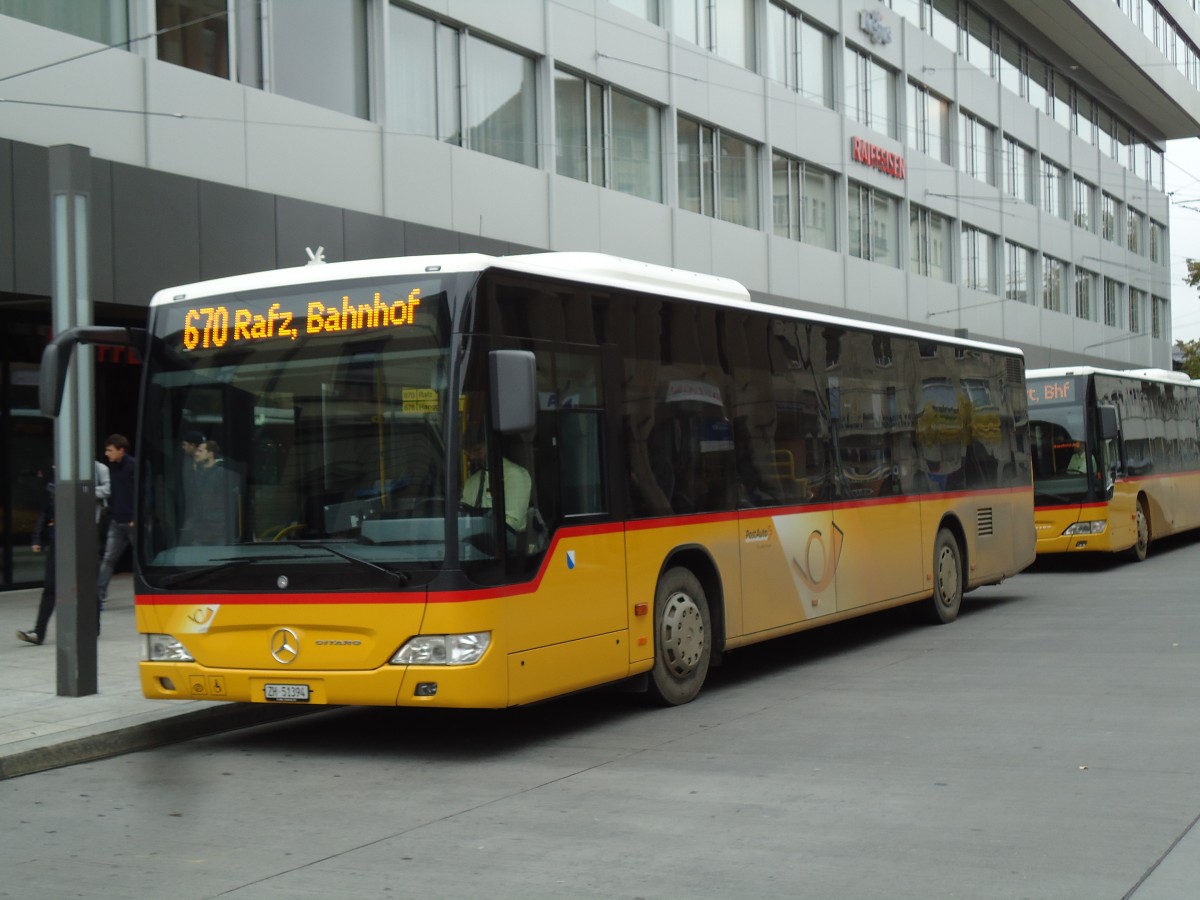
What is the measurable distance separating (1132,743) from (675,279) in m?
4.49

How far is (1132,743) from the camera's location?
8.21 m

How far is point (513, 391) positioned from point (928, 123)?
34.2m

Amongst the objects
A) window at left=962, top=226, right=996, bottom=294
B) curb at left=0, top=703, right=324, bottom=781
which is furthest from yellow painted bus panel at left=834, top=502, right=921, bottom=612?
window at left=962, top=226, right=996, bottom=294

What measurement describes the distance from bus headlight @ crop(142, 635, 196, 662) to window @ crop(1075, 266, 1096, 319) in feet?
156

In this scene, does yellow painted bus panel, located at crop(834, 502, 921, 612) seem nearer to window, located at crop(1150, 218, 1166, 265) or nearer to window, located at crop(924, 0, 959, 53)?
window, located at crop(924, 0, 959, 53)

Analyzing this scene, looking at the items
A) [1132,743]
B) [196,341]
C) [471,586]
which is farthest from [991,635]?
[196,341]

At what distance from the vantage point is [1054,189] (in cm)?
5047

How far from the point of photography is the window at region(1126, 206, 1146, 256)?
196 ft

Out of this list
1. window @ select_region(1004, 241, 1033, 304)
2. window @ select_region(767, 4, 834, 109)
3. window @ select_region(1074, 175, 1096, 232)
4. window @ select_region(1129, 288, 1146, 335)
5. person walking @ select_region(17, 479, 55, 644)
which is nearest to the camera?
person walking @ select_region(17, 479, 55, 644)

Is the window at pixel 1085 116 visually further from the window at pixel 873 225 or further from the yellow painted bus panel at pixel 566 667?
the yellow painted bus panel at pixel 566 667

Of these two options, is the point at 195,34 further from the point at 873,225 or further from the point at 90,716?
the point at 873,225

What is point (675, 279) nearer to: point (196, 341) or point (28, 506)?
point (196, 341)

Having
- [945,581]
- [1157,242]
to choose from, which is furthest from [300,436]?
[1157,242]

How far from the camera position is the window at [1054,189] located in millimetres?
49438
